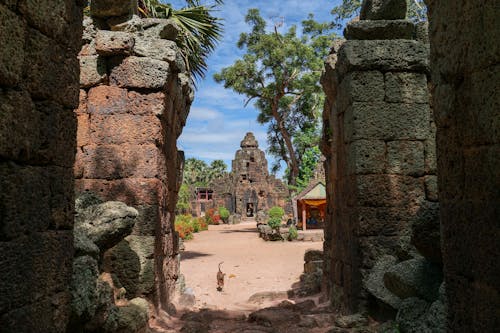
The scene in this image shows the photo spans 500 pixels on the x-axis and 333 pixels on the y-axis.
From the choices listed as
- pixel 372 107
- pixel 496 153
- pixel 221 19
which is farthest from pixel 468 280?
pixel 221 19

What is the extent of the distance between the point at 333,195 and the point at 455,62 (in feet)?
13.8

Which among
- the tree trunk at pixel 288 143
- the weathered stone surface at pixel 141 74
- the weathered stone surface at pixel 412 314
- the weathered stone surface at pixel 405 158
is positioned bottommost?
the weathered stone surface at pixel 412 314

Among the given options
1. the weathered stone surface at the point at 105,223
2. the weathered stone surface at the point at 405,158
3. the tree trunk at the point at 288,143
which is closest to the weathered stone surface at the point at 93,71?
the weathered stone surface at the point at 105,223

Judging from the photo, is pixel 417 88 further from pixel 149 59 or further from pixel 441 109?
pixel 149 59

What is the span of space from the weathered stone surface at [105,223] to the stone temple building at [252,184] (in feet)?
103

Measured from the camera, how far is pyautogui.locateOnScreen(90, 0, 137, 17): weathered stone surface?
5801 millimetres

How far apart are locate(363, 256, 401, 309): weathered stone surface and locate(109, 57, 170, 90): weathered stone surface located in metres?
3.52

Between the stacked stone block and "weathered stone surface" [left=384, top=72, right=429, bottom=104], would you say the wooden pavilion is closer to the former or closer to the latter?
the stacked stone block

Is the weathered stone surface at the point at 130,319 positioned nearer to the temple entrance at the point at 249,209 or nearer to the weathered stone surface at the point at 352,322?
the weathered stone surface at the point at 352,322

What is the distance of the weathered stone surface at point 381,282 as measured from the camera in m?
4.35

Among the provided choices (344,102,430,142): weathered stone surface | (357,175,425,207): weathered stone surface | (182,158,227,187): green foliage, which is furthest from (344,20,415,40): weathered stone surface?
(182,158,227,187): green foliage

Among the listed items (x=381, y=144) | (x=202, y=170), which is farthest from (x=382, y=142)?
(x=202, y=170)

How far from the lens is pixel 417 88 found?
5262 mm

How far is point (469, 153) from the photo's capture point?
2490 millimetres
